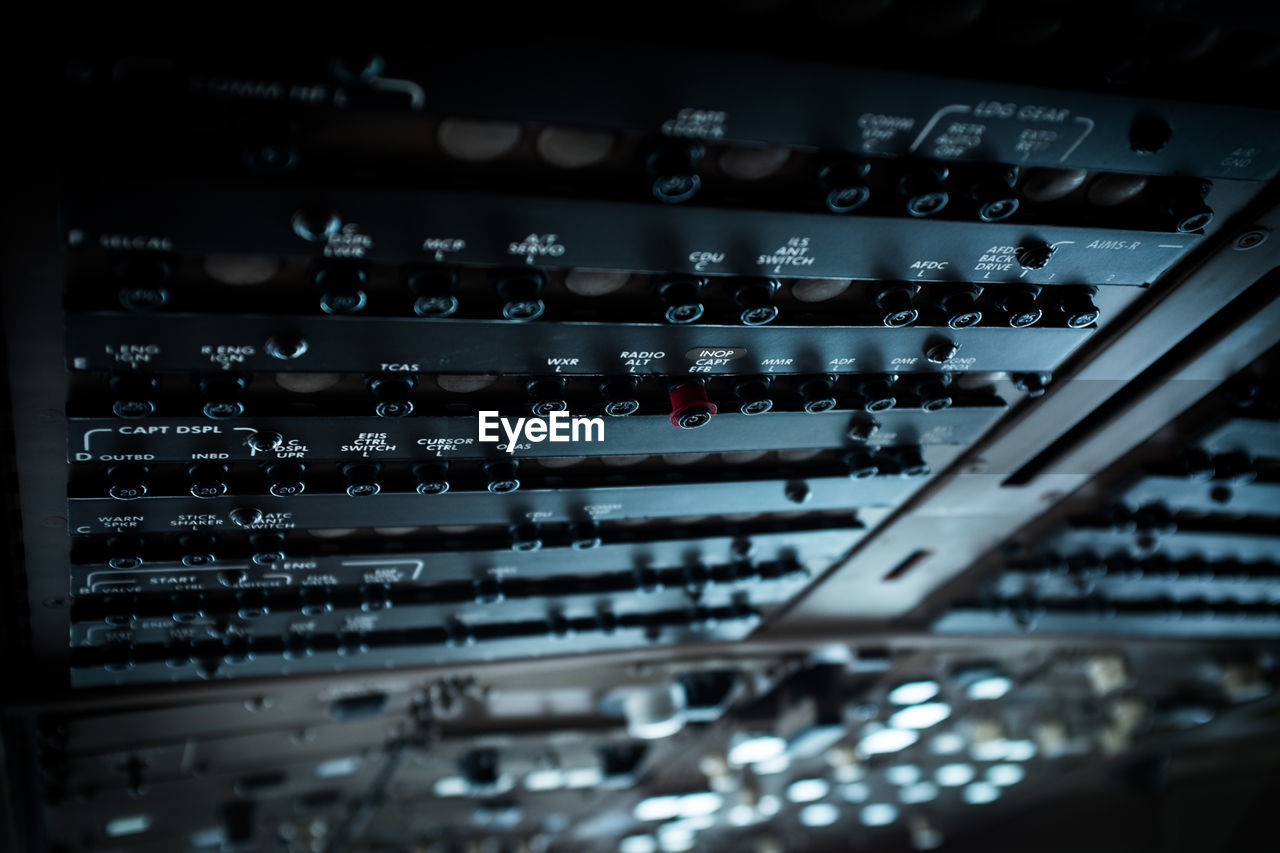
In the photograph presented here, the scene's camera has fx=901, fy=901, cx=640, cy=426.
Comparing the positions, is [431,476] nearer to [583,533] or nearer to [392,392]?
[392,392]

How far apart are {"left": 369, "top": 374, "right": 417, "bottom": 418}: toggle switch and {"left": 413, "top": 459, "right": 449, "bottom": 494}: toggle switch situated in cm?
37

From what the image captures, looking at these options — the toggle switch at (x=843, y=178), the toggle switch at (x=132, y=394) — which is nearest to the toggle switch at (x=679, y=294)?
the toggle switch at (x=843, y=178)

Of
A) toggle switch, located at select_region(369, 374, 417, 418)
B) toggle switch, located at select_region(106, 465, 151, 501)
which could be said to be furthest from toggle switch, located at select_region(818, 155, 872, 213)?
toggle switch, located at select_region(106, 465, 151, 501)

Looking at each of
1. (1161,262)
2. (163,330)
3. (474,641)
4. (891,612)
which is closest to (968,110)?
(1161,262)

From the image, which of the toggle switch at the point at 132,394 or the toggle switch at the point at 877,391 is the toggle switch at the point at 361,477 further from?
the toggle switch at the point at 877,391

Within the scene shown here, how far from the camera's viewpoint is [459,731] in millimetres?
5887

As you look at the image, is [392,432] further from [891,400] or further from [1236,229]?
[1236,229]

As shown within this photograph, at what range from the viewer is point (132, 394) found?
255cm

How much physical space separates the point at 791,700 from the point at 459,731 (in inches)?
89.9

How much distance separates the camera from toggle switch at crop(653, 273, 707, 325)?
2.60 m

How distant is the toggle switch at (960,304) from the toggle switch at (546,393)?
1.25 metres

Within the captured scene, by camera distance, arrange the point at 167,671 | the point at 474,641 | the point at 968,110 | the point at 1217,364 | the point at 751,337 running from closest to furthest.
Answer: the point at 968,110, the point at 751,337, the point at 1217,364, the point at 167,671, the point at 474,641

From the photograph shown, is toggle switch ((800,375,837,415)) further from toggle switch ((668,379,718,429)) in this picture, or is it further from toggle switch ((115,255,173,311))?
toggle switch ((115,255,173,311))

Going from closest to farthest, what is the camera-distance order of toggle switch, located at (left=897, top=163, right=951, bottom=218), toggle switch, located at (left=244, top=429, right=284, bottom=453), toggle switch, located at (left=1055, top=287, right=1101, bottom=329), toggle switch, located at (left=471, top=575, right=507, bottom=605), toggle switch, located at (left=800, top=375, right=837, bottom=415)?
toggle switch, located at (left=897, top=163, right=951, bottom=218)
toggle switch, located at (left=244, top=429, right=284, bottom=453)
toggle switch, located at (left=1055, top=287, right=1101, bottom=329)
toggle switch, located at (left=800, top=375, right=837, bottom=415)
toggle switch, located at (left=471, top=575, right=507, bottom=605)
